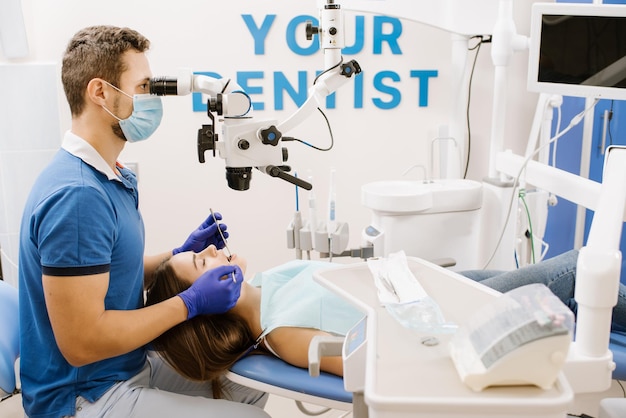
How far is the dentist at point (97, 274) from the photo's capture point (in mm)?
1299

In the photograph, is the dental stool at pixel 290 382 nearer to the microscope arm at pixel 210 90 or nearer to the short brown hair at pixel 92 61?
the microscope arm at pixel 210 90

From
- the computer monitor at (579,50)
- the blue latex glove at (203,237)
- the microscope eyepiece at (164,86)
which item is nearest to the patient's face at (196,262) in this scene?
the blue latex glove at (203,237)

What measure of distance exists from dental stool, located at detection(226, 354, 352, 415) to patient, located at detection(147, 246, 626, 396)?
0.03m

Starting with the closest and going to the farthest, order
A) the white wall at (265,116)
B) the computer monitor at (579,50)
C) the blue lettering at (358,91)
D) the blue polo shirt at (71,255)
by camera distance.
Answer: the blue polo shirt at (71,255) → the computer monitor at (579,50) → the white wall at (265,116) → the blue lettering at (358,91)

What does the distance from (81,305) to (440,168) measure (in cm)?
188

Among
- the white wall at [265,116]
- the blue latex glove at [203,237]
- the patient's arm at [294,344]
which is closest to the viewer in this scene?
the patient's arm at [294,344]

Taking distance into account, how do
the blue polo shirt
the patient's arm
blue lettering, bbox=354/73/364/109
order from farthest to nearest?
blue lettering, bbox=354/73/364/109, the patient's arm, the blue polo shirt

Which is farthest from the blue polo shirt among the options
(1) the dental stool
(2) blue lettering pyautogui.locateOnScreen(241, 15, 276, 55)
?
(2) blue lettering pyautogui.locateOnScreen(241, 15, 276, 55)

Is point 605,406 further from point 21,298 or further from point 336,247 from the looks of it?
point 21,298

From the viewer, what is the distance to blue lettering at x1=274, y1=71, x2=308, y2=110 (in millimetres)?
2680

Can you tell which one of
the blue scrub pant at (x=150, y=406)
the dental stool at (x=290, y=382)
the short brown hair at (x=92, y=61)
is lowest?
the blue scrub pant at (x=150, y=406)

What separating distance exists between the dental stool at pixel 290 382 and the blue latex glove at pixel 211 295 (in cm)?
15

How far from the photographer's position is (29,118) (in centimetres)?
253

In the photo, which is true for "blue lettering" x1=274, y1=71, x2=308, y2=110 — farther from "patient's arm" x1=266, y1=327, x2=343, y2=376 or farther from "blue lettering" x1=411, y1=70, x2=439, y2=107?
"patient's arm" x1=266, y1=327, x2=343, y2=376
